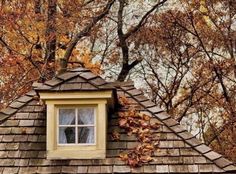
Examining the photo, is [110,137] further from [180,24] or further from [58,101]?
[180,24]

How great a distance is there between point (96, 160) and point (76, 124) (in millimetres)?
703

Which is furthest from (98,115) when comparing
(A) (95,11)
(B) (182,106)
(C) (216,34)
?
(B) (182,106)

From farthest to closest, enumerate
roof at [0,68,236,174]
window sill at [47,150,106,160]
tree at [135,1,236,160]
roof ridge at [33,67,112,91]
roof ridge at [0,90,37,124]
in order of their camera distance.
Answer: tree at [135,1,236,160], roof ridge at [0,90,37,124], roof ridge at [33,67,112,91], window sill at [47,150,106,160], roof at [0,68,236,174]

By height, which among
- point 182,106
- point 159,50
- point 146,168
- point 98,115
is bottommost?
point 146,168

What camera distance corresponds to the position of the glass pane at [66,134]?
9.80 meters

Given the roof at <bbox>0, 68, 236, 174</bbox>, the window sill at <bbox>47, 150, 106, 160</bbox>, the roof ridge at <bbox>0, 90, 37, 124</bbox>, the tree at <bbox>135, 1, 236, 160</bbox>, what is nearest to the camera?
the roof at <bbox>0, 68, 236, 174</bbox>

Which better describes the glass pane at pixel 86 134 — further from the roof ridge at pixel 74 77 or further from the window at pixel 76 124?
the roof ridge at pixel 74 77

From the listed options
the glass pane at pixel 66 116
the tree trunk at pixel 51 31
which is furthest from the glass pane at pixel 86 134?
the tree trunk at pixel 51 31

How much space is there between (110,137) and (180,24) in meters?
10.5

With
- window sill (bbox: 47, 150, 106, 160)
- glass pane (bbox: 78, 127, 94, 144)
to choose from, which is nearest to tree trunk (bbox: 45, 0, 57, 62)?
glass pane (bbox: 78, 127, 94, 144)

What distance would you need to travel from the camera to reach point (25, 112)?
34.0 ft

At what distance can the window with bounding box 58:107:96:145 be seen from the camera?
9797mm

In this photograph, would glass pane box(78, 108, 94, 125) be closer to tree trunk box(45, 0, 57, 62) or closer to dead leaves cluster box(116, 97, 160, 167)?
dead leaves cluster box(116, 97, 160, 167)

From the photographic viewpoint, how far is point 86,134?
387 inches
